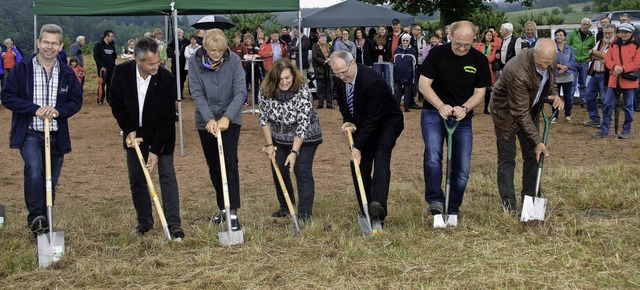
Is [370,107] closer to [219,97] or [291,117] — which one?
[291,117]

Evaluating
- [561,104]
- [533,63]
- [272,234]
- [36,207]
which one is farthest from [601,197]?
[36,207]

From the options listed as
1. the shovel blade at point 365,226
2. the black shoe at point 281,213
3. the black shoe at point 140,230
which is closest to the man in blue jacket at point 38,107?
the black shoe at point 140,230

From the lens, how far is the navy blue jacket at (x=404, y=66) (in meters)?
16.7

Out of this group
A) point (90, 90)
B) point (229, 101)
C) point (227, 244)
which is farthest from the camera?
point (90, 90)

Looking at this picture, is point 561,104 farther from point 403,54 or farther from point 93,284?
point 403,54

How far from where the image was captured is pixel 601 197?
7703 millimetres

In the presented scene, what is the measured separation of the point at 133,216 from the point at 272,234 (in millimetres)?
1822

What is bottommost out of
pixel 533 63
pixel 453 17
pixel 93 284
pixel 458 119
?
pixel 93 284

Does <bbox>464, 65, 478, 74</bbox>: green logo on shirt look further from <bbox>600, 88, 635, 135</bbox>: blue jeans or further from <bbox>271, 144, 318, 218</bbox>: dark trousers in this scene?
<bbox>600, 88, 635, 135</bbox>: blue jeans

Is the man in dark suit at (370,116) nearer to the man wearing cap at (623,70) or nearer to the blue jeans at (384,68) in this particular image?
the man wearing cap at (623,70)

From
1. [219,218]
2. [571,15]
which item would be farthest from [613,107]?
[571,15]

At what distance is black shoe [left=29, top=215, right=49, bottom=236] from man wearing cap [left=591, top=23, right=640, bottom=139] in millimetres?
9313

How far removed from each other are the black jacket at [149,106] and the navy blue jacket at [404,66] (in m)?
10.6

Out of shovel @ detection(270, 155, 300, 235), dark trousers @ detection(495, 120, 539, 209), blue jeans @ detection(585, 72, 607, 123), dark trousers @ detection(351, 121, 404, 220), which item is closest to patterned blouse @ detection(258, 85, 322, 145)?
shovel @ detection(270, 155, 300, 235)
